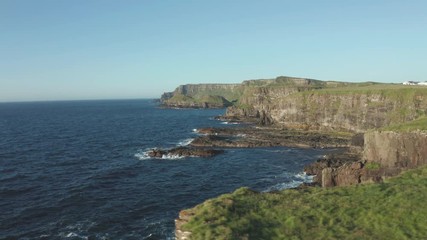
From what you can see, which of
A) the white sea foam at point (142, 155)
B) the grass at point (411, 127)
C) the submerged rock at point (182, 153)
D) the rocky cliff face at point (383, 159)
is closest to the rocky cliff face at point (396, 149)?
the rocky cliff face at point (383, 159)

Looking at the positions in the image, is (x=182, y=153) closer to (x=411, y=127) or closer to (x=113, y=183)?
(x=113, y=183)

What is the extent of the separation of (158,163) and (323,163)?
3461 cm

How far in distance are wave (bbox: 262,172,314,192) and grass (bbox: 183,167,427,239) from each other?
2669 cm

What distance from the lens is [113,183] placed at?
6706cm

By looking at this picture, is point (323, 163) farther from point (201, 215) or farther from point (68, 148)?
point (68, 148)

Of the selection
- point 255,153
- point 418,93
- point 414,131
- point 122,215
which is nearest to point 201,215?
point 122,215

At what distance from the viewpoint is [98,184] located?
66.3 metres

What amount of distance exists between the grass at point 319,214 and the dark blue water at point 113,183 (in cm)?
1590

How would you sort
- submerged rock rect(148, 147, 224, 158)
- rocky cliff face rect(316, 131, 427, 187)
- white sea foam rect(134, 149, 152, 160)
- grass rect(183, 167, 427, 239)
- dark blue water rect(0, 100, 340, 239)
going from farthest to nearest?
submerged rock rect(148, 147, 224, 158), white sea foam rect(134, 149, 152, 160), rocky cliff face rect(316, 131, 427, 187), dark blue water rect(0, 100, 340, 239), grass rect(183, 167, 427, 239)

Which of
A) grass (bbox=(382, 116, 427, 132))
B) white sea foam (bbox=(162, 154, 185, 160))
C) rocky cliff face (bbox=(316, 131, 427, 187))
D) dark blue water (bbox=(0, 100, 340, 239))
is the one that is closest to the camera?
dark blue water (bbox=(0, 100, 340, 239))

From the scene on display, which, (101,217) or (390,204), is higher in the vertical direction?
(390,204)

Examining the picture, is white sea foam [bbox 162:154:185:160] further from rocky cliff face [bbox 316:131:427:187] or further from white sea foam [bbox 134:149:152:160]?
rocky cliff face [bbox 316:131:427:187]

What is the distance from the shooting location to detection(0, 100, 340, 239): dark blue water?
1845 inches

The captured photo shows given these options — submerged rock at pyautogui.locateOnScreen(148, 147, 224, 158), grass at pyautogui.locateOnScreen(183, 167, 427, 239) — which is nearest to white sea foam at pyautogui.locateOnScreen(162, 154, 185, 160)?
submerged rock at pyautogui.locateOnScreen(148, 147, 224, 158)
